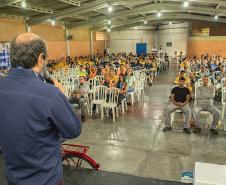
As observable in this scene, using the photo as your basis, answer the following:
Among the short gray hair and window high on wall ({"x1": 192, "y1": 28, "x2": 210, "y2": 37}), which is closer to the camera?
the short gray hair

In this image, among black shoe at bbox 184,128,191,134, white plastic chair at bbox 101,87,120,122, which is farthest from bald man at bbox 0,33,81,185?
white plastic chair at bbox 101,87,120,122

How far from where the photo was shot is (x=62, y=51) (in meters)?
15.3

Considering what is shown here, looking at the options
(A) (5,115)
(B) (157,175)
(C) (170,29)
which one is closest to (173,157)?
(B) (157,175)

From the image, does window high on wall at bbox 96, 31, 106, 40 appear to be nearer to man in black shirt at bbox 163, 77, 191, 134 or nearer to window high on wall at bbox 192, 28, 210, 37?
window high on wall at bbox 192, 28, 210, 37

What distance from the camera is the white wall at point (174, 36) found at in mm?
21938

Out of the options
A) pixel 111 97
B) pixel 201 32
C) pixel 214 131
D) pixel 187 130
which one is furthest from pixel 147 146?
pixel 201 32

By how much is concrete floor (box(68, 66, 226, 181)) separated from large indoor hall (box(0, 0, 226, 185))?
0.7 inches

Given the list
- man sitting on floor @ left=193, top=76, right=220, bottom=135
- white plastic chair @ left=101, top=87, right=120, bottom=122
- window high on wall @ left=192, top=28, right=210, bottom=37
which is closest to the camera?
man sitting on floor @ left=193, top=76, right=220, bottom=135

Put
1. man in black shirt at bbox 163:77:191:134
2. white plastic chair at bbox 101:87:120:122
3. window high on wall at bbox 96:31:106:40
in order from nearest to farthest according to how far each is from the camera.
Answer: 1. man in black shirt at bbox 163:77:191:134
2. white plastic chair at bbox 101:87:120:122
3. window high on wall at bbox 96:31:106:40

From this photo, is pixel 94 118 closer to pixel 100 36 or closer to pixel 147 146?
pixel 147 146

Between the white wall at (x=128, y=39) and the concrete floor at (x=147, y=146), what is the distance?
18174 millimetres

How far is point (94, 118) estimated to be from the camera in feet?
20.8

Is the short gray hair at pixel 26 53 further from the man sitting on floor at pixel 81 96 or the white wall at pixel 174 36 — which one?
the white wall at pixel 174 36

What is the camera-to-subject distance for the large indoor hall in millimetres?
1207
